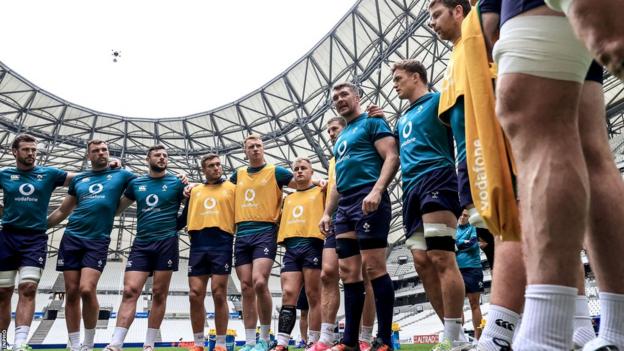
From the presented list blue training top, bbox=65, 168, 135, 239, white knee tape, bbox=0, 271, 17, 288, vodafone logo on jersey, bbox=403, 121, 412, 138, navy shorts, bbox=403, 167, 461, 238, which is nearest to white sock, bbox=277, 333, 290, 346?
navy shorts, bbox=403, 167, 461, 238

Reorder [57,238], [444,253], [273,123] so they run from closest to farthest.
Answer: [444,253], [273,123], [57,238]

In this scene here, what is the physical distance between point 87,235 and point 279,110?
1949 cm

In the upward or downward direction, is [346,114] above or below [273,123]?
below

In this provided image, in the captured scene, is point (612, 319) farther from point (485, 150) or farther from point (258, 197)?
point (258, 197)

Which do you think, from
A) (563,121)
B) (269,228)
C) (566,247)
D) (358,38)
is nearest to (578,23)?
(563,121)

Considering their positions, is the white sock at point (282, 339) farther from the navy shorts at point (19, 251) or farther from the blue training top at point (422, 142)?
the navy shorts at point (19, 251)

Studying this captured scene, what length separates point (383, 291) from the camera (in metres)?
3.88

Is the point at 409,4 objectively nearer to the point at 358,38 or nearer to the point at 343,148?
the point at 358,38

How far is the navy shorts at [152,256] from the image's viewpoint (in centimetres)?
570

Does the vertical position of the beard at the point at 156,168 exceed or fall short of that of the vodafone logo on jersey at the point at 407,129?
it exceeds it

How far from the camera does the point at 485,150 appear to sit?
5.59 ft

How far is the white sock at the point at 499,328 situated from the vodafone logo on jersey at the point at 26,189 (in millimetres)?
5666

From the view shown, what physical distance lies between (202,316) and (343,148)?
2679 millimetres

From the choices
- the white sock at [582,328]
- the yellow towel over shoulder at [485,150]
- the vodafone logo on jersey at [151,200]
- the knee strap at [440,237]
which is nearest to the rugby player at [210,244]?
the vodafone logo on jersey at [151,200]
